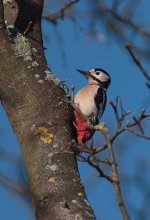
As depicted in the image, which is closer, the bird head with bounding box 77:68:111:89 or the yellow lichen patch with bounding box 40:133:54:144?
the yellow lichen patch with bounding box 40:133:54:144

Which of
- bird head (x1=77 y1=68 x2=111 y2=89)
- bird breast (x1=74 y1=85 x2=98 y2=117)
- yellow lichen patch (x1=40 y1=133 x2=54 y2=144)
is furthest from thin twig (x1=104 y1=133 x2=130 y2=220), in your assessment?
bird head (x1=77 y1=68 x2=111 y2=89)

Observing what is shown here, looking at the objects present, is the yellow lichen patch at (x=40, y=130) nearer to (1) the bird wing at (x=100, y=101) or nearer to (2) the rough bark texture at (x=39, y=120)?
(2) the rough bark texture at (x=39, y=120)

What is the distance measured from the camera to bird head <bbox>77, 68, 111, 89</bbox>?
18.5ft

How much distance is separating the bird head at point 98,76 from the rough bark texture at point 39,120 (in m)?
2.09

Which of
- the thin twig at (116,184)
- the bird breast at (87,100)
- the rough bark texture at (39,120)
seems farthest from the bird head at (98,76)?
the thin twig at (116,184)

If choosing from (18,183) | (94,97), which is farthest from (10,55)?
(94,97)

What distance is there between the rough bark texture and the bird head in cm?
209

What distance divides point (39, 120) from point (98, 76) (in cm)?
300

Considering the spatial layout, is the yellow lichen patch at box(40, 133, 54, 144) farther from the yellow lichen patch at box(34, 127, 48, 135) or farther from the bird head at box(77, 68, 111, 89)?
the bird head at box(77, 68, 111, 89)

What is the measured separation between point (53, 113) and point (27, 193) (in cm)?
124

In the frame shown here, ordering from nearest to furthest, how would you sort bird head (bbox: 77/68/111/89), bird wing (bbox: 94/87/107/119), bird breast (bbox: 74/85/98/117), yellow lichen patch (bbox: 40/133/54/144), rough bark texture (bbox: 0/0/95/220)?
rough bark texture (bbox: 0/0/95/220) → yellow lichen patch (bbox: 40/133/54/144) → bird breast (bbox: 74/85/98/117) → bird wing (bbox: 94/87/107/119) → bird head (bbox: 77/68/111/89)

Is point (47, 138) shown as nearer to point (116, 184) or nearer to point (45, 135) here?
point (45, 135)

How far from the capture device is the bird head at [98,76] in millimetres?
5652

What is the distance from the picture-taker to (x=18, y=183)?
1.77 metres
